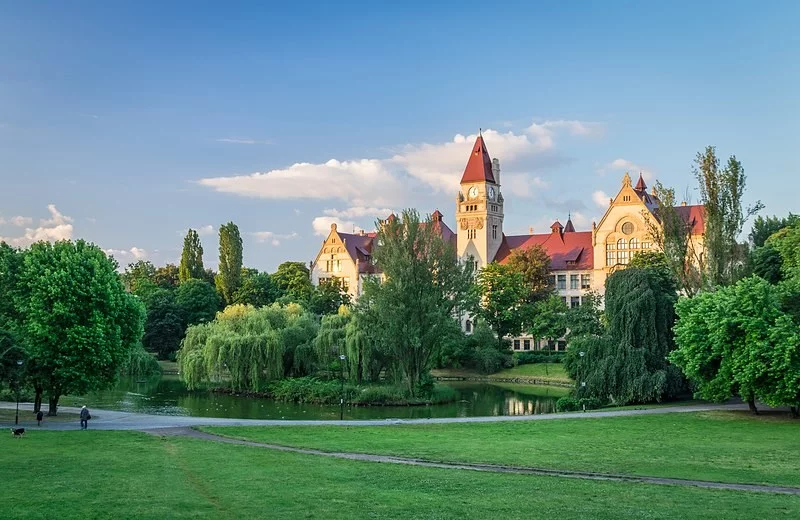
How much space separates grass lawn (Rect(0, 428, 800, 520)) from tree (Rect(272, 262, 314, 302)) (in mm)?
68839

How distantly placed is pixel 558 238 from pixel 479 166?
1265 centimetres

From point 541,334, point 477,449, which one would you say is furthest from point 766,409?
point 541,334

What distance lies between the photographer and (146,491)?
1702cm

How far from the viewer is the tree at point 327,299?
3310 inches

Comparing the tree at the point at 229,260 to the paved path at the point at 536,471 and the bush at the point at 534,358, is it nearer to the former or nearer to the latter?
the bush at the point at 534,358

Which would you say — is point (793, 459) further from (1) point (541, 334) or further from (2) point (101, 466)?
(1) point (541, 334)

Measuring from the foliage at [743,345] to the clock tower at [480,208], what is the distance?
56.6 metres

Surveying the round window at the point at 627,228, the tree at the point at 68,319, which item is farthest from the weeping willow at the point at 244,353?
the round window at the point at 627,228

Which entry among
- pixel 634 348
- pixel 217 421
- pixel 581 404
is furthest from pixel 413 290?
pixel 217 421

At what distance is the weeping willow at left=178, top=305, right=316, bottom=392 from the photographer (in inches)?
1999

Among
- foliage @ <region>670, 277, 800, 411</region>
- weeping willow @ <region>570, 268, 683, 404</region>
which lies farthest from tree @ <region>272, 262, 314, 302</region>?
foliage @ <region>670, 277, 800, 411</region>

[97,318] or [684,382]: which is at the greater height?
[97,318]

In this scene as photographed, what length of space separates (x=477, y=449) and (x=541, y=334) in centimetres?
5031

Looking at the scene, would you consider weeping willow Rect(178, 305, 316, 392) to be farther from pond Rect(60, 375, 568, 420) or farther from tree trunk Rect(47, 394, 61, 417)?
tree trunk Rect(47, 394, 61, 417)
